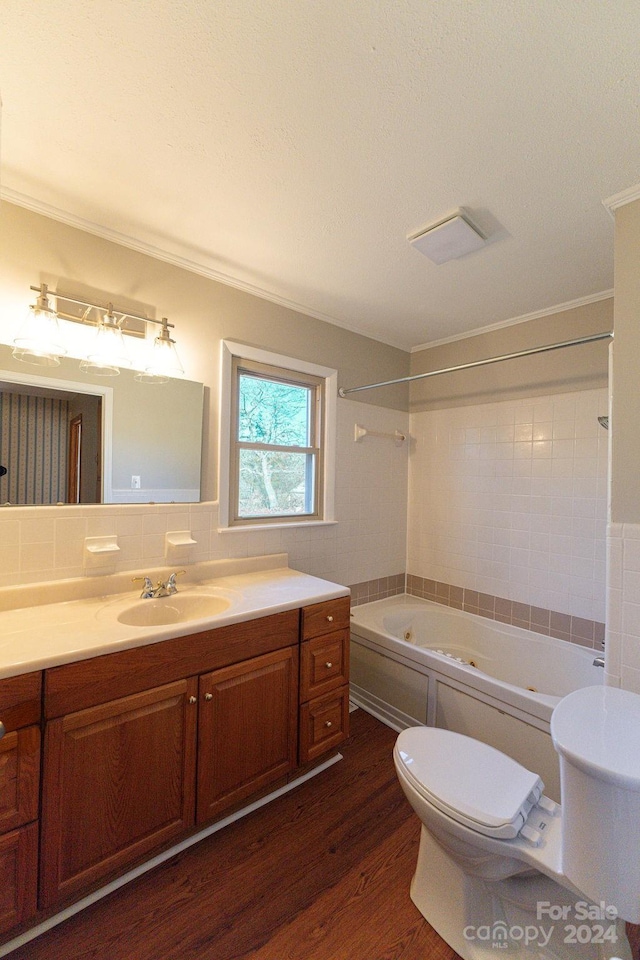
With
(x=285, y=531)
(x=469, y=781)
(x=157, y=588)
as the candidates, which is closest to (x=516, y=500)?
(x=285, y=531)

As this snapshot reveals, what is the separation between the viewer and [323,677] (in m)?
1.76

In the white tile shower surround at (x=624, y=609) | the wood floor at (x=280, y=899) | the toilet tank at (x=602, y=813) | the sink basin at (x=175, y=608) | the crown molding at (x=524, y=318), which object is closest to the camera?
the toilet tank at (x=602, y=813)

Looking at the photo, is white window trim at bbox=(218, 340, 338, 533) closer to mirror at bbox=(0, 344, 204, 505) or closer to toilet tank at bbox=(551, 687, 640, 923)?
mirror at bbox=(0, 344, 204, 505)

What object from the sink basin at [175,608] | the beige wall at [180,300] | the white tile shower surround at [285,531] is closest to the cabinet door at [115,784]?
the sink basin at [175,608]

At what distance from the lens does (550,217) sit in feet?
5.07

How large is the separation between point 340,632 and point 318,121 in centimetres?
191

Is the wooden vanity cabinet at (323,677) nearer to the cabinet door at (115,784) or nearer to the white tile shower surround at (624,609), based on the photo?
the cabinet door at (115,784)

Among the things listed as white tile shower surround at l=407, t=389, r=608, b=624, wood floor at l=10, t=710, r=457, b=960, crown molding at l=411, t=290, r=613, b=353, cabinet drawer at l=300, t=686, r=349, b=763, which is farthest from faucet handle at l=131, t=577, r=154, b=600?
crown molding at l=411, t=290, r=613, b=353

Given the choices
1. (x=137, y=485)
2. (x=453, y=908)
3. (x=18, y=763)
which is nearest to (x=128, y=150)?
(x=137, y=485)

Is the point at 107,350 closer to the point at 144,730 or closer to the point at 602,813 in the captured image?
the point at 144,730

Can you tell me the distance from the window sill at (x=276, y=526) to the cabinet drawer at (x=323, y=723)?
0.89m

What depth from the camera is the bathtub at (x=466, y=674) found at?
5.59 ft

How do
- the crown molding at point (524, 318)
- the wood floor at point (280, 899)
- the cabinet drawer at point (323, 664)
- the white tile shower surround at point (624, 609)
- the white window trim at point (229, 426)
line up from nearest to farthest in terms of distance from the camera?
the wood floor at point (280, 899) < the white tile shower surround at point (624, 609) < the cabinet drawer at point (323, 664) < the white window trim at point (229, 426) < the crown molding at point (524, 318)

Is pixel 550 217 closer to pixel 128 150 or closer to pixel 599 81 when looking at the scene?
pixel 599 81
